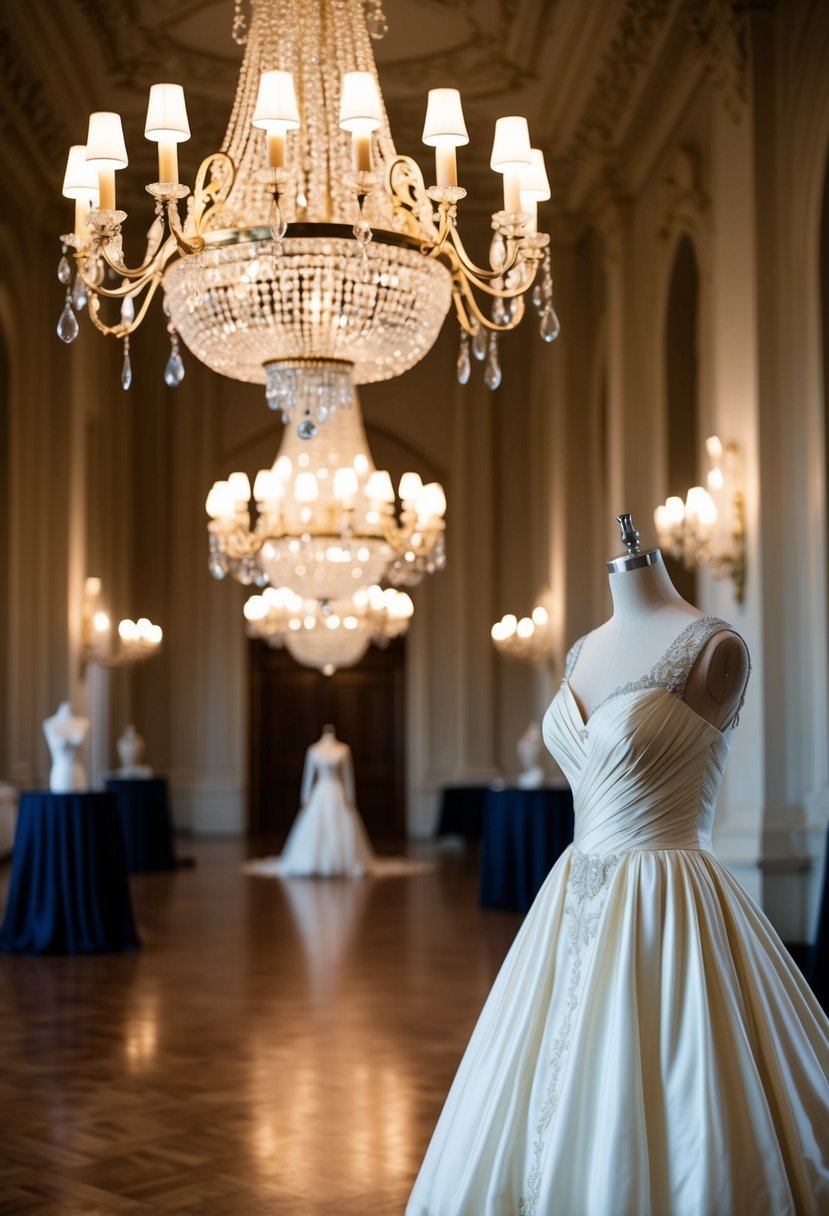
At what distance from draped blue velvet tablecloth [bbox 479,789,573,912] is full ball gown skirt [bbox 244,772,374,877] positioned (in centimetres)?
281

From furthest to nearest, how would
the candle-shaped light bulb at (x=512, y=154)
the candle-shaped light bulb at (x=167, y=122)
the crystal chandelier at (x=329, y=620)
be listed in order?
1. the crystal chandelier at (x=329, y=620)
2. the candle-shaped light bulb at (x=512, y=154)
3. the candle-shaped light bulb at (x=167, y=122)

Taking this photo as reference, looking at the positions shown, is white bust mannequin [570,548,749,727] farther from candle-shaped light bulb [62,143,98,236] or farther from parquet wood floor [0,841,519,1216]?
candle-shaped light bulb [62,143,98,236]

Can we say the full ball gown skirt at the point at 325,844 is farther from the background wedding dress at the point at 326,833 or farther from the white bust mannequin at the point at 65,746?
the white bust mannequin at the point at 65,746

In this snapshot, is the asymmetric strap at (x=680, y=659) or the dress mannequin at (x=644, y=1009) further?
the asymmetric strap at (x=680, y=659)

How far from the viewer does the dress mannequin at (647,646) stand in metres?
3.10

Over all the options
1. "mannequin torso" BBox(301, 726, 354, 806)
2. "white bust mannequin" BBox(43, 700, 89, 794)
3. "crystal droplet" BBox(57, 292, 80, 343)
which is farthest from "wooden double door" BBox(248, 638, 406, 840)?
"crystal droplet" BBox(57, 292, 80, 343)

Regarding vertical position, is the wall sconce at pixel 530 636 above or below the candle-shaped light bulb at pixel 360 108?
below

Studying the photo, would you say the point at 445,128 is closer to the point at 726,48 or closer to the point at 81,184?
the point at 81,184

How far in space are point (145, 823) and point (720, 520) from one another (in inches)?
257

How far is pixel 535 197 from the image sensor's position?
5.04 meters

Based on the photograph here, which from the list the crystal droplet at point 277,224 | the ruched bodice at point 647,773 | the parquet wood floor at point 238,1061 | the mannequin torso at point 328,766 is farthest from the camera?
the mannequin torso at point 328,766

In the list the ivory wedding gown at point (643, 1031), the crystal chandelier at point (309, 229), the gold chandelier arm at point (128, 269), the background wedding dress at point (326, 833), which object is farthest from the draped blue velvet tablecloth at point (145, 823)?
the ivory wedding gown at point (643, 1031)

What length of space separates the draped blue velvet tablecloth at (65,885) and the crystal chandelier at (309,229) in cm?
363

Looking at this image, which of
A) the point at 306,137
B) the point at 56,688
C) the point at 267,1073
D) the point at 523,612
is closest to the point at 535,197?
the point at 306,137
